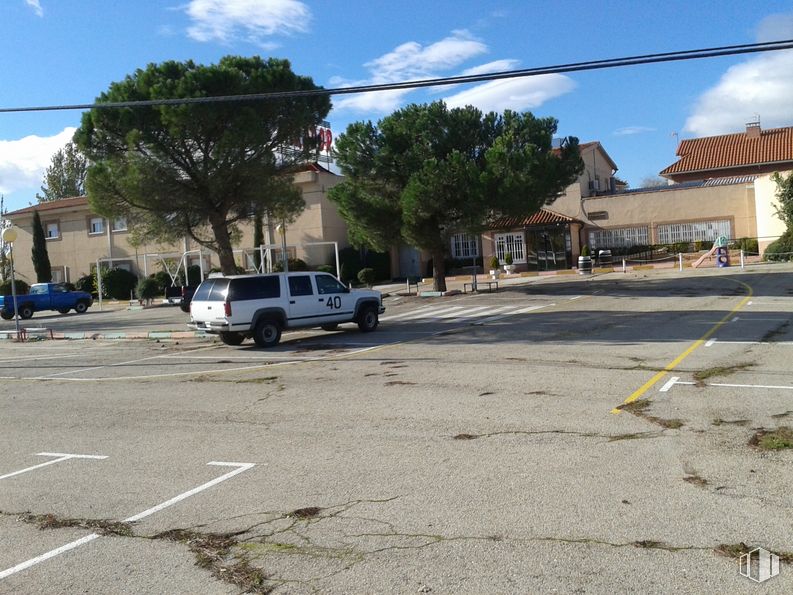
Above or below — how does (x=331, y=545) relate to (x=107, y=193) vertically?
below

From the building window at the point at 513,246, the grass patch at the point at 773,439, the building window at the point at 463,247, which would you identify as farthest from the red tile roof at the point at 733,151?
the grass patch at the point at 773,439

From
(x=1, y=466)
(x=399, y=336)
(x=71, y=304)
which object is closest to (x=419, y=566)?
(x=1, y=466)

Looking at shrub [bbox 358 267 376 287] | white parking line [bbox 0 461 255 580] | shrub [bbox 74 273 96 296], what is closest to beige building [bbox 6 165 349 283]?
shrub [bbox 74 273 96 296]

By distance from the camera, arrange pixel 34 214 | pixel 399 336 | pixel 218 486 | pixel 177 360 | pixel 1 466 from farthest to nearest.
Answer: pixel 34 214 → pixel 399 336 → pixel 177 360 → pixel 1 466 → pixel 218 486

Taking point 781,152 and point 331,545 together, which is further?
point 781,152

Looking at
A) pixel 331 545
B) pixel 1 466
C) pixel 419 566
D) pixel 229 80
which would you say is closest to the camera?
pixel 419 566

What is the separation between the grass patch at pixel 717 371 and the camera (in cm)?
1102

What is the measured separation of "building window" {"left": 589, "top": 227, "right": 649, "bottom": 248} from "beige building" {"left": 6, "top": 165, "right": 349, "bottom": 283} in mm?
15840

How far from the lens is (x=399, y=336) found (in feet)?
64.8

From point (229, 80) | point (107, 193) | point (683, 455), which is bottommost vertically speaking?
point (683, 455)

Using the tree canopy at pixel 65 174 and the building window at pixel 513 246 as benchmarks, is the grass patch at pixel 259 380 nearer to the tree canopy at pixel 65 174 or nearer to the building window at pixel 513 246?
the building window at pixel 513 246

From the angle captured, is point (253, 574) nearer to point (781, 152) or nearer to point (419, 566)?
point (419, 566)

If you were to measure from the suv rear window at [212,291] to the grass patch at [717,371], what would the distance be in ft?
36.4

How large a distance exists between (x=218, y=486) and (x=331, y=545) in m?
1.95
